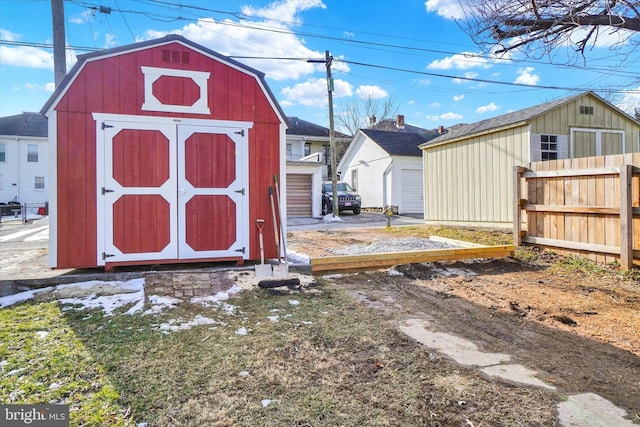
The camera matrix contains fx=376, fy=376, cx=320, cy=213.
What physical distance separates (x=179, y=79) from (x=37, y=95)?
832 centimetres

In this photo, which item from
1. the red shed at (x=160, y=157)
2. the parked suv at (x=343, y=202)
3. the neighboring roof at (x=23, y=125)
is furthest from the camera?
the neighboring roof at (x=23, y=125)

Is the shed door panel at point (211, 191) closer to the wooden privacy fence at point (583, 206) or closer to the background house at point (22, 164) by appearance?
the wooden privacy fence at point (583, 206)

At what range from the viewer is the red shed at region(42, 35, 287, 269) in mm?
4828

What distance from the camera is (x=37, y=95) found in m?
10.7

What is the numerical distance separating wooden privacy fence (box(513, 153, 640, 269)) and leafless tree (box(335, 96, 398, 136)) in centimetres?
2947

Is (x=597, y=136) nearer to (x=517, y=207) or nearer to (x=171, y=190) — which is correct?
(x=517, y=207)

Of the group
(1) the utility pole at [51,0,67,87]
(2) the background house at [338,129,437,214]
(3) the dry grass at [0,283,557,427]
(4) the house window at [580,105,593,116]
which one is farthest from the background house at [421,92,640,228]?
(1) the utility pole at [51,0,67,87]

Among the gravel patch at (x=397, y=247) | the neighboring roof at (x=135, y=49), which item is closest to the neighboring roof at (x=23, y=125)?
the neighboring roof at (x=135, y=49)

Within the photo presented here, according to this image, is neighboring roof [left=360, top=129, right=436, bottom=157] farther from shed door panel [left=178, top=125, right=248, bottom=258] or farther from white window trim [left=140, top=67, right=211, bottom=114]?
white window trim [left=140, top=67, right=211, bottom=114]

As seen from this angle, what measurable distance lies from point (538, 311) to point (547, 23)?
3.09 meters

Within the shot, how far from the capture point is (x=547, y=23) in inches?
160

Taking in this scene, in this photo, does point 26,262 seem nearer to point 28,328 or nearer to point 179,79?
point 28,328

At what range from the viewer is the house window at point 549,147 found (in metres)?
9.03

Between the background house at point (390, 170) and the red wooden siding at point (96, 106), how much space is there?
14092 mm
